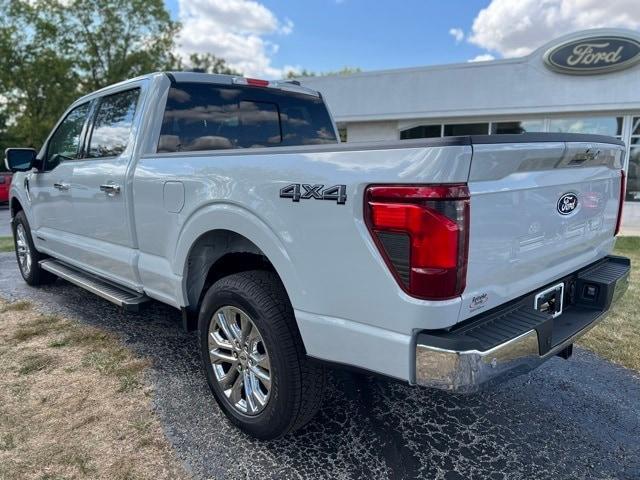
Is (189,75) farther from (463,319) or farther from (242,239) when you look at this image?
(463,319)

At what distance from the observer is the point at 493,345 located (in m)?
1.94

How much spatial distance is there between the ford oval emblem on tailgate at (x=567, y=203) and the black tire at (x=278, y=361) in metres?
1.41

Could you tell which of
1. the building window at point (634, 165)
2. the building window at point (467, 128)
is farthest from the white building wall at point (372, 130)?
the building window at point (634, 165)

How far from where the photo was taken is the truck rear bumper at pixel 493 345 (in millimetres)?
1877

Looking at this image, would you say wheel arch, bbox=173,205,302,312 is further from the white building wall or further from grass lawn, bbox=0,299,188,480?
the white building wall

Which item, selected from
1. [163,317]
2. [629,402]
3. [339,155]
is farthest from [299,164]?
[163,317]

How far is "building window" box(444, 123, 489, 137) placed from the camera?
15.9m

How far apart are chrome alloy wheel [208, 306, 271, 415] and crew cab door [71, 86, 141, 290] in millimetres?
1052

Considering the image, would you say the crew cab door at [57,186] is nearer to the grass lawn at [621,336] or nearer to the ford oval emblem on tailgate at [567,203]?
the ford oval emblem on tailgate at [567,203]

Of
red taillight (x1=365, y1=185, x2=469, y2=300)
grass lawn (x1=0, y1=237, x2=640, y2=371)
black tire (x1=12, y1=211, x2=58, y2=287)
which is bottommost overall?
grass lawn (x1=0, y1=237, x2=640, y2=371)

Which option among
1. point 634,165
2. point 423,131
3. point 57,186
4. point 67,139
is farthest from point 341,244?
point 423,131

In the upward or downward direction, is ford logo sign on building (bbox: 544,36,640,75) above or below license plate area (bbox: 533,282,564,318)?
above

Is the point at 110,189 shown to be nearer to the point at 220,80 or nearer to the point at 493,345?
the point at 220,80

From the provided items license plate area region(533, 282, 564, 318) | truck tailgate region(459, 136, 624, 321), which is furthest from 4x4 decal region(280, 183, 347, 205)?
license plate area region(533, 282, 564, 318)
